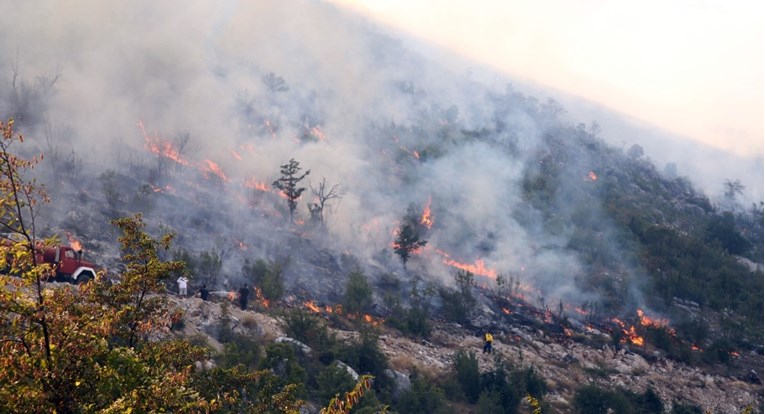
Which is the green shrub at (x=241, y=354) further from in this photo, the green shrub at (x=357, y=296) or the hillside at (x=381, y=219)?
the green shrub at (x=357, y=296)

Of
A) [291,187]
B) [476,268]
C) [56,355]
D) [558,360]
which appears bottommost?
[476,268]

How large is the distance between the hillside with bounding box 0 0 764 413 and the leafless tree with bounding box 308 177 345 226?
0.68 feet

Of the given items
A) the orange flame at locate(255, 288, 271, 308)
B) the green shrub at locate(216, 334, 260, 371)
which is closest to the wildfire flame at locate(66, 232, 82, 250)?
the orange flame at locate(255, 288, 271, 308)

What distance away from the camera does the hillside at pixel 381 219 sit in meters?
19.8

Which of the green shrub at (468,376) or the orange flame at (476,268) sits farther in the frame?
the orange flame at (476,268)

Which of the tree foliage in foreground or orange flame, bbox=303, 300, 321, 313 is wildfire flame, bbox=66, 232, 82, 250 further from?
the tree foliage in foreground

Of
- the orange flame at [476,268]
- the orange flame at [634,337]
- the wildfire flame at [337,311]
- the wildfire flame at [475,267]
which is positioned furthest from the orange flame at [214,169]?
the orange flame at [634,337]

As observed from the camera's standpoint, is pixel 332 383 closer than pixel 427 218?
Yes

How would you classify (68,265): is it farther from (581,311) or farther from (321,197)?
(581,311)

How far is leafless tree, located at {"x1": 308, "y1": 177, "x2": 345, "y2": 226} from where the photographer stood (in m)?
28.5

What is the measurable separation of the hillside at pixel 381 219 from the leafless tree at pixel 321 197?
0.21 metres

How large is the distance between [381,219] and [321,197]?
3673 millimetres

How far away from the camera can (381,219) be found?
30828 mm

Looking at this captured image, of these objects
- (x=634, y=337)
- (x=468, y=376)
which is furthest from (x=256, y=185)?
(x=634, y=337)
